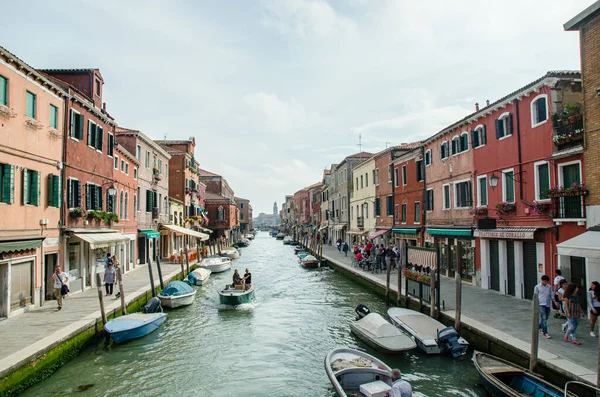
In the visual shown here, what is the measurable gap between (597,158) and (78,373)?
14.7 m

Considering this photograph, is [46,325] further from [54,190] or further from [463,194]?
[463,194]

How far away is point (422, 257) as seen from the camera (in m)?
16.7

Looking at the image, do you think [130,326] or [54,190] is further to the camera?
[54,190]

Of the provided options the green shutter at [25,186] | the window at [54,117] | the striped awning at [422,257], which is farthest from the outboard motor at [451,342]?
the window at [54,117]

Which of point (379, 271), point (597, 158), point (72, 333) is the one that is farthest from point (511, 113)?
point (72, 333)

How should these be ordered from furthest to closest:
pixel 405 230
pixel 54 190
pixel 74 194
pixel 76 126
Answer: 1. pixel 405 230
2. pixel 76 126
3. pixel 74 194
4. pixel 54 190

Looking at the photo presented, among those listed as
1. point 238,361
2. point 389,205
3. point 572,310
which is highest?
point 389,205

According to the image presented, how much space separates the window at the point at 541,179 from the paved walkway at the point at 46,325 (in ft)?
48.7

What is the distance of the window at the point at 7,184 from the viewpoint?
12422mm

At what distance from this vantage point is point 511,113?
52.2 feet

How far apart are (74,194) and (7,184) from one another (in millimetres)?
4445

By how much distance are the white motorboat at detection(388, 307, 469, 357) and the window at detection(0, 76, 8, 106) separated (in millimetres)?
13477

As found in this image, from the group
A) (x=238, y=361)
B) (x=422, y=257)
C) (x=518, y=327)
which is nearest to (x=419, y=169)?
(x=422, y=257)

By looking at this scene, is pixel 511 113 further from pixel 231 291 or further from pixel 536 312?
pixel 231 291
